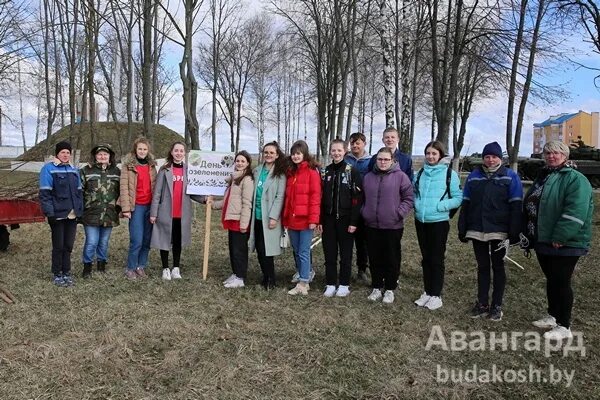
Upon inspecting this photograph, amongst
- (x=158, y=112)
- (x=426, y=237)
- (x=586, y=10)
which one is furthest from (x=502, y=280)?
(x=158, y=112)

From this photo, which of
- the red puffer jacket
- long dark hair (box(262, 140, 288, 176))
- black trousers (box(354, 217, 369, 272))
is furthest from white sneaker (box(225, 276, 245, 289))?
black trousers (box(354, 217, 369, 272))

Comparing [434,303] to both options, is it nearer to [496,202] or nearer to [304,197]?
[496,202]

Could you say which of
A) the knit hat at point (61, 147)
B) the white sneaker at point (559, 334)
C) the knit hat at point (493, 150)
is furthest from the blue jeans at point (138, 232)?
the white sneaker at point (559, 334)

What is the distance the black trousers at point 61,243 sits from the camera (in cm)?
577

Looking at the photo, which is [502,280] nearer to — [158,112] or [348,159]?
[348,159]

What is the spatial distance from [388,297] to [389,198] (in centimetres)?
111

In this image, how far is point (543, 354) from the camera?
13.3 ft

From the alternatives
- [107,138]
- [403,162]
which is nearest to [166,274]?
[403,162]

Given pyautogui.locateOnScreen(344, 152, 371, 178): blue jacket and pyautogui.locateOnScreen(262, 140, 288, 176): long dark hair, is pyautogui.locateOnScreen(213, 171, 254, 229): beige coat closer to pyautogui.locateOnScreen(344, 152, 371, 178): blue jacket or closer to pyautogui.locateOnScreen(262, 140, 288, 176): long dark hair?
pyautogui.locateOnScreen(262, 140, 288, 176): long dark hair

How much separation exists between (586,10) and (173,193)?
11.6 metres

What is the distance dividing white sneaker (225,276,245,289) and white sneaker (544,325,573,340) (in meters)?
3.33

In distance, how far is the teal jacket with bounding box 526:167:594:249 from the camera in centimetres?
410

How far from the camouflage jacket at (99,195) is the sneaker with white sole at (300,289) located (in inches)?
95.0

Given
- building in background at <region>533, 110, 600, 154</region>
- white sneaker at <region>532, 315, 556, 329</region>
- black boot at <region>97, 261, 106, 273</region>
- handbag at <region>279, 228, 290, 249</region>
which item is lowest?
white sneaker at <region>532, 315, 556, 329</region>
